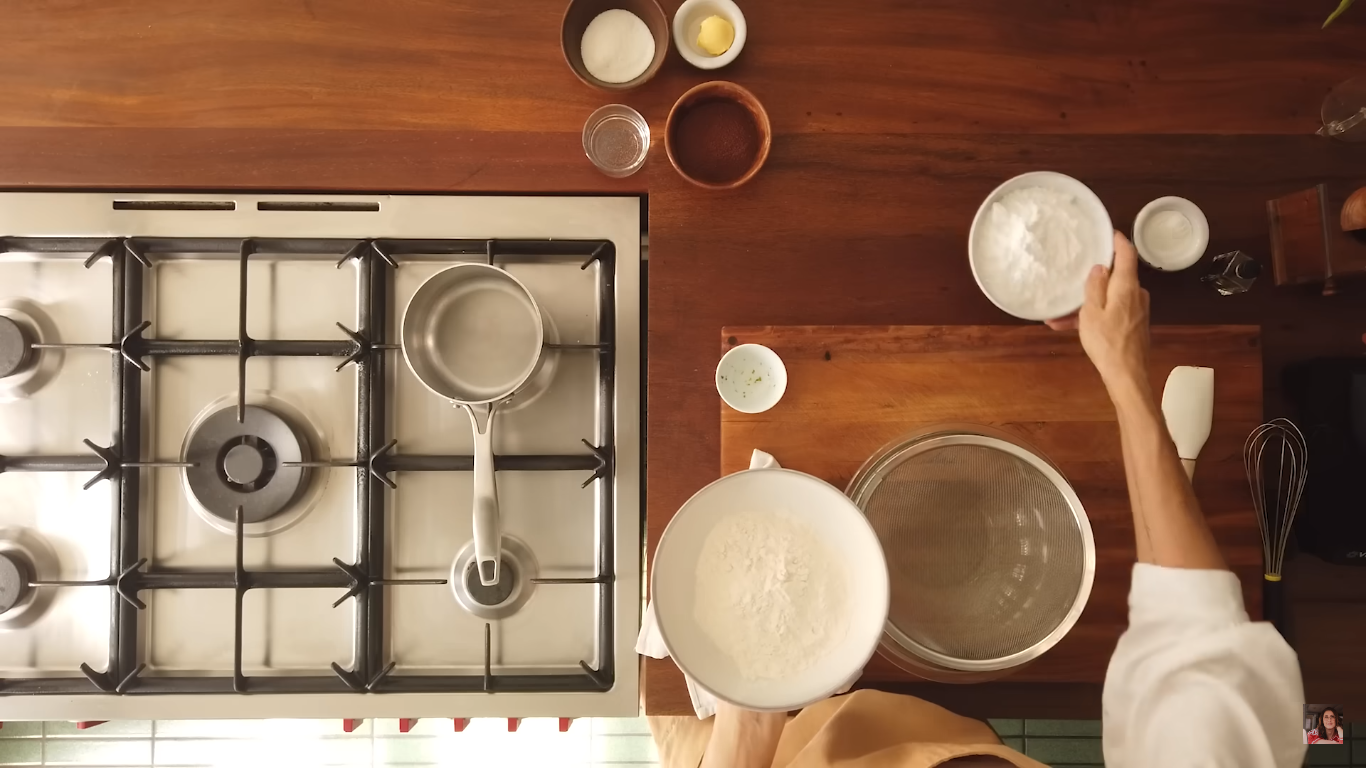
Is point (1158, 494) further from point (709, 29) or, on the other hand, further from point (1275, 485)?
point (709, 29)

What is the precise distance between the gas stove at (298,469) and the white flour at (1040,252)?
43 cm

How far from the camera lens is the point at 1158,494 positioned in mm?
728

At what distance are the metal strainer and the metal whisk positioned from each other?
25 cm

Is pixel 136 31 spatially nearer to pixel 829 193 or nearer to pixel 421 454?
pixel 421 454

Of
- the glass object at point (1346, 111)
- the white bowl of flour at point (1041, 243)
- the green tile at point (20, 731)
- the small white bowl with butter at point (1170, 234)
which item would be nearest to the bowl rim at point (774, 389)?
the white bowl of flour at point (1041, 243)

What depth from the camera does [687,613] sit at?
702 millimetres

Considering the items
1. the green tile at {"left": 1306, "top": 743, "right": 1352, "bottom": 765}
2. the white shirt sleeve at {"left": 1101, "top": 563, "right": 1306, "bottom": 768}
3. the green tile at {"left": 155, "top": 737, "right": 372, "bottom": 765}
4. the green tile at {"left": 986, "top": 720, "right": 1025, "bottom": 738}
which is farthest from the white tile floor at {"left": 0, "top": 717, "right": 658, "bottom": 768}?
the green tile at {"left": 1306, "top": 743, "right": 1352, "bottom": 765}

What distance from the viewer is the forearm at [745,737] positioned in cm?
75

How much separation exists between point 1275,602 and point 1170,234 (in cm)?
43

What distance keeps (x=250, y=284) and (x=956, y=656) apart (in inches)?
37.0

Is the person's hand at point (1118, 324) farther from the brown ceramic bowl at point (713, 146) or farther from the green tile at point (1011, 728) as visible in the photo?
the green tile at point (1011, 728)

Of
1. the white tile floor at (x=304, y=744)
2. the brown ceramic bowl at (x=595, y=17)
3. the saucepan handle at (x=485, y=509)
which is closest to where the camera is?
the saucepan handle at (x=485, y=509)

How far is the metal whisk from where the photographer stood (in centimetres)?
83

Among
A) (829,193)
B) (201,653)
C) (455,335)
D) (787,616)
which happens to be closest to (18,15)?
(455,335)
